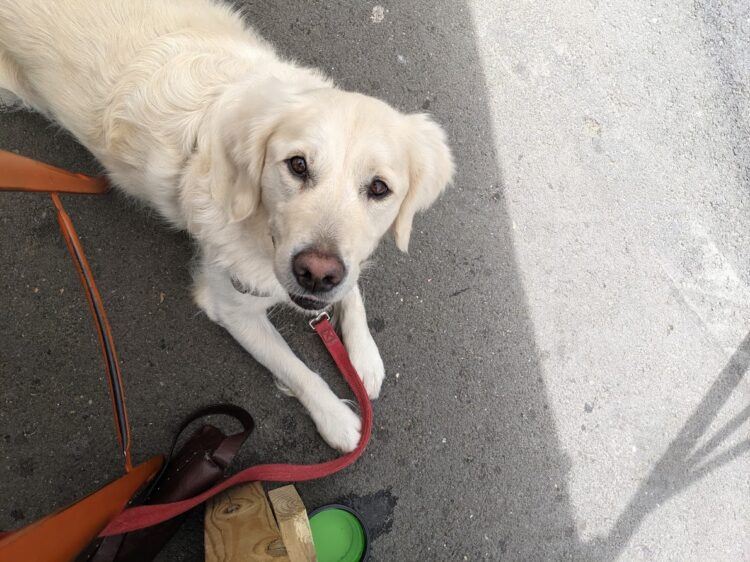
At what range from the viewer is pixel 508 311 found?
2.93 m

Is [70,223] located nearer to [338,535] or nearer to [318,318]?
[318,318]

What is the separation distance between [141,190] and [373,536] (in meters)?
2.05

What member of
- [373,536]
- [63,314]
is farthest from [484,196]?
[63,314]

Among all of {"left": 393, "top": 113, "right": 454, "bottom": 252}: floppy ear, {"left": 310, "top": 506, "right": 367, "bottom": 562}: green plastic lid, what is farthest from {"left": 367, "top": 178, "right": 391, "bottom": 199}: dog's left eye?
{"left": 310, "top": 506, "right": 367, "bottom": 562}: green plastic lid

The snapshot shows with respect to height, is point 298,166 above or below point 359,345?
above

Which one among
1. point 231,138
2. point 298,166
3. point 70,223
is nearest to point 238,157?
point 231,138

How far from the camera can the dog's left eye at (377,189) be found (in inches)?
70.6

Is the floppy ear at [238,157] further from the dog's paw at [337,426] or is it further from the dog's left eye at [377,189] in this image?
the dog's paw at [337,426]

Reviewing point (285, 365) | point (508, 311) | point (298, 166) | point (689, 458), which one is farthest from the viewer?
point (689, 458)

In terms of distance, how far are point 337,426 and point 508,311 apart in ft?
4.01

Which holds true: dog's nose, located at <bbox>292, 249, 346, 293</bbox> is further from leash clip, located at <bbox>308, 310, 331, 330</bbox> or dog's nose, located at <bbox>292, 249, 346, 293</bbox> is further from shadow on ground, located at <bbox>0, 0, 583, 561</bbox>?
shadow on ground, located at <bbox>0, 0, 583, 561</bbox>

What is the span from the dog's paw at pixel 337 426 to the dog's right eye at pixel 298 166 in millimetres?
1241


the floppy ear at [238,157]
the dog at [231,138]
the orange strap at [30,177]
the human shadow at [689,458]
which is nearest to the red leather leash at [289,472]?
the dog at [231,138]

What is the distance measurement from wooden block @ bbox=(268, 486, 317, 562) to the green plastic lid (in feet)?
1.09
